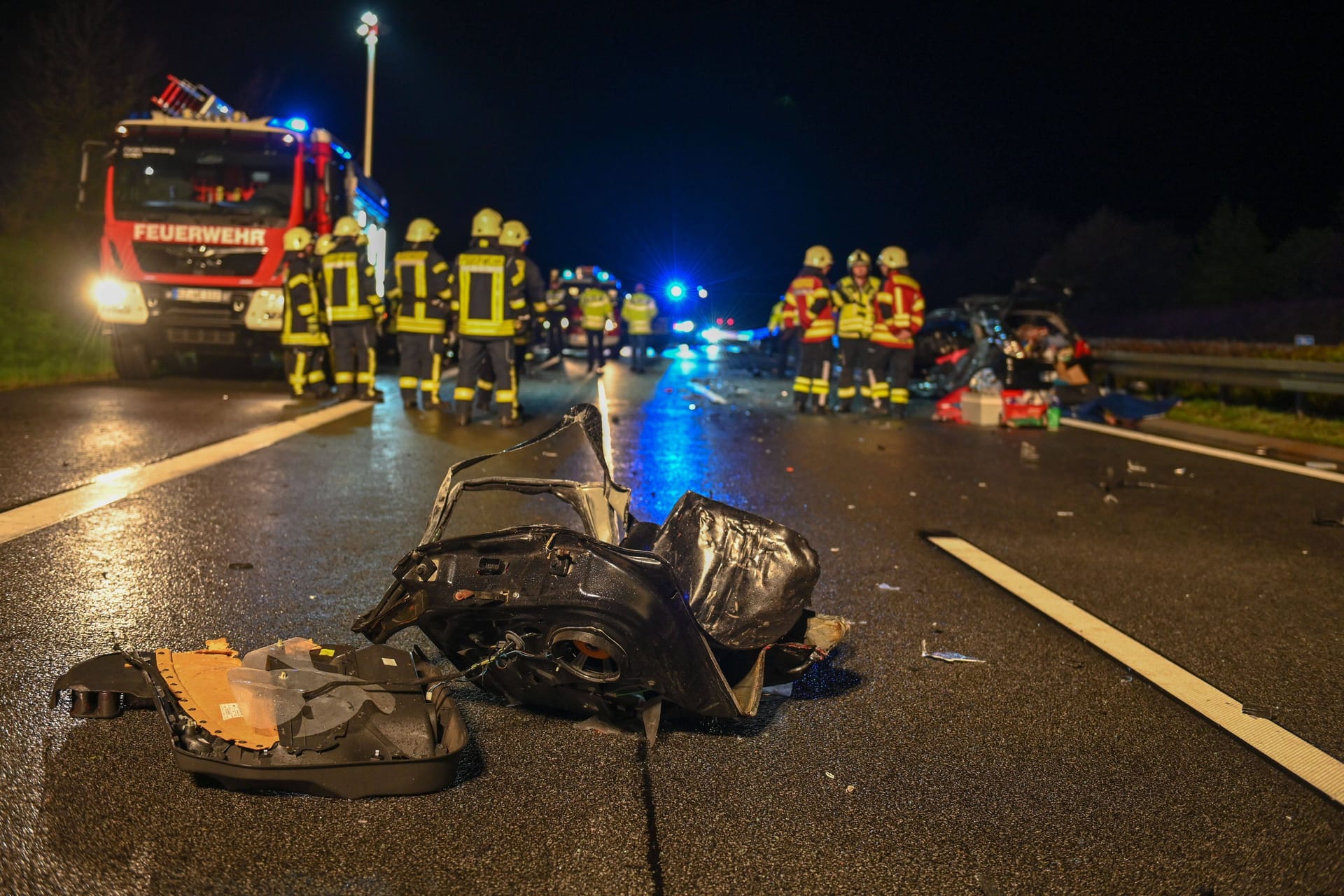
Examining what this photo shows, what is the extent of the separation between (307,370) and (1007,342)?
809 cm

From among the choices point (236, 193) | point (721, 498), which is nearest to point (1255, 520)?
point (721, 498)

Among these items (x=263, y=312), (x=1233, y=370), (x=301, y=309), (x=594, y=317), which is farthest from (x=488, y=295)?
(x=594, y=317)

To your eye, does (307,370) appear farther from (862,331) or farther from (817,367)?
(862,331)

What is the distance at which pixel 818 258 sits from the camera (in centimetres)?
1695

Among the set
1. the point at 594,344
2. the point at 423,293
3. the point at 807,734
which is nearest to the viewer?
the point at 807,734

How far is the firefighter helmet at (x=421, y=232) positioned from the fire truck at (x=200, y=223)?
278cm

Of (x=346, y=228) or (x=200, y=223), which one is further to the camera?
(x=200, y=223)

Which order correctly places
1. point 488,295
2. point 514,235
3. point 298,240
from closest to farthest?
1. point 488,295
2. point 514,235
3. point 298,240

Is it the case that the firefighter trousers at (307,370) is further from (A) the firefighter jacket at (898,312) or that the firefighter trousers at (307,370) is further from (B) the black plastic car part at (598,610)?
(B) the black plastic car part at (598,610)

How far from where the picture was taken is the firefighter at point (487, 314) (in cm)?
1305

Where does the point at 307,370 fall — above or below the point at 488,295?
below

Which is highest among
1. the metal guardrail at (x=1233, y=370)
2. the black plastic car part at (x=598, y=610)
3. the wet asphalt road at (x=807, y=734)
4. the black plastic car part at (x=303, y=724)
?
the metal guardrail at (x=1233, y=370)

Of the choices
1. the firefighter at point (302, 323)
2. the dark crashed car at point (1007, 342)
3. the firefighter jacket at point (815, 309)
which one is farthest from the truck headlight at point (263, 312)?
the dark crashed car at point (1007, 342)

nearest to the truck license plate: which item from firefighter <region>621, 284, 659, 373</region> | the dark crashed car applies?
the dark crashed car
